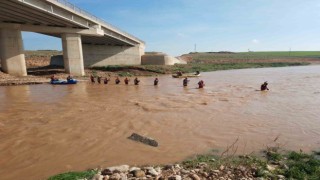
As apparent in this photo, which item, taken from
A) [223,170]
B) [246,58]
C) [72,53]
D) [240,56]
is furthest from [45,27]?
[240,56]

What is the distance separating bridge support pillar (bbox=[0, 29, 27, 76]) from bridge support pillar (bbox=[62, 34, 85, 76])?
22.0 ft

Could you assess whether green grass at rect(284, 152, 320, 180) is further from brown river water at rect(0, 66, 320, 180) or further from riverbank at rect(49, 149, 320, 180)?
brown river water at rect(0, 66, 320, 180)

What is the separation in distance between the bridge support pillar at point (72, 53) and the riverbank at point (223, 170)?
39.6m

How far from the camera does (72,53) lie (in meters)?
44.7

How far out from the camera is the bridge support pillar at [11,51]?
3762 cm

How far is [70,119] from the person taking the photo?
1513 cm

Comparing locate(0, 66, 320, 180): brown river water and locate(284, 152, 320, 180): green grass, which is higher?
locate(284, 152, 320, 180): green grass

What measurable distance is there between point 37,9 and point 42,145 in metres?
25.8

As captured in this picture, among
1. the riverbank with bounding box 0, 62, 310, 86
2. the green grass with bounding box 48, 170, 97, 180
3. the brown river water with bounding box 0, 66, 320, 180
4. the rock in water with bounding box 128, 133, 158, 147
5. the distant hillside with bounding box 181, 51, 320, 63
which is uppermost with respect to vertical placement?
the distant hillside with bounding box 181, 51, 320, 63

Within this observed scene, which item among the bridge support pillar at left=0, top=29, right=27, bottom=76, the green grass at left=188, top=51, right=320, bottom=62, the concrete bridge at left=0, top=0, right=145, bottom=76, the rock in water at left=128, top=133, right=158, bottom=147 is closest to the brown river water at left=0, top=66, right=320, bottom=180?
the rock in water at left=128, top=133, right=158, bottom=147

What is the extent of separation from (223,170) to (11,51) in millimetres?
38243

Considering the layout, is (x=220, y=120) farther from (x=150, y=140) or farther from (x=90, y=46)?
(x=90, y=46)

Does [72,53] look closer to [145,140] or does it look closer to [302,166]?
[145,140]

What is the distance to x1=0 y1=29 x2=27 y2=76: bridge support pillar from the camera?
→ 123 ft
